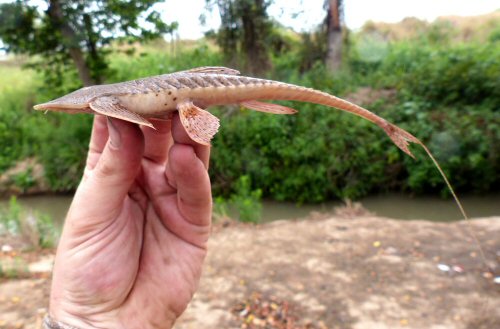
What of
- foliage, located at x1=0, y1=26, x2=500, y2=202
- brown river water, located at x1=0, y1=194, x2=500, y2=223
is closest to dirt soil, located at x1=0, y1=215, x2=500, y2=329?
brown river water, located at x1=0, y1=194, x2=500, y2=223

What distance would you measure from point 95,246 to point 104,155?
48 centimetres

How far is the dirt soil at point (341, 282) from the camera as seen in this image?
433 centimetres

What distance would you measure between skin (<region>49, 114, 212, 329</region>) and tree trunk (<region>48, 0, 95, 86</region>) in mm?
9869

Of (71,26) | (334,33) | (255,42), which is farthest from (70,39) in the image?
(334,33)

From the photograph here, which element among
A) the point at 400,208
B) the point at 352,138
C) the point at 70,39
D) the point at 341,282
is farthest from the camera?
the point at 352,138

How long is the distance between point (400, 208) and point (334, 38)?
21.2 feet

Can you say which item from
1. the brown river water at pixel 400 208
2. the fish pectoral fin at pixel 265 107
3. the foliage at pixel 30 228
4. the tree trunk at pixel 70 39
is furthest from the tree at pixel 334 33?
the fish pectoral fin at pixel 265 107

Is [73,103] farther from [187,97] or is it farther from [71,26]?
[71,26]

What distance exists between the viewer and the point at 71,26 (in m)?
11.2

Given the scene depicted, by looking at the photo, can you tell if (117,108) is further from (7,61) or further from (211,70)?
(7,61)

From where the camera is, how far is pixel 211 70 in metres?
2.31

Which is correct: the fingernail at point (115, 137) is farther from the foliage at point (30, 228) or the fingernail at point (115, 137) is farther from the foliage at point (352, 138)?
the foliage at point (352, 138)

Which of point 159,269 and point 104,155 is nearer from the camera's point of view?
point 104,155

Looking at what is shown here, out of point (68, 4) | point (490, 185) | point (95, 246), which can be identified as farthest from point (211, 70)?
point (490, 185)
